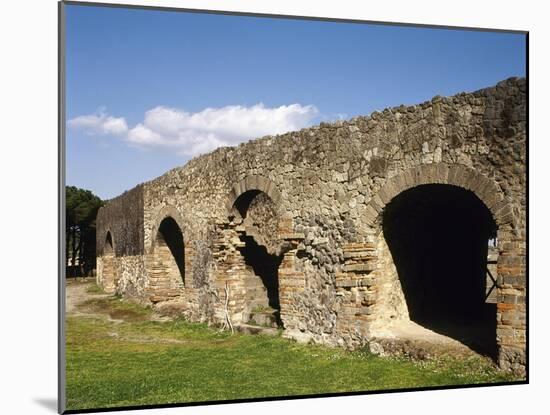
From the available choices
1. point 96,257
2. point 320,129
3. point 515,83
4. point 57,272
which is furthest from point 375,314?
point 96,257

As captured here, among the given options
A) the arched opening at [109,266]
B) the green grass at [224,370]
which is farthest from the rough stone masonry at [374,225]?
the arched opening at [109,266]

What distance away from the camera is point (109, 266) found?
1827 cm

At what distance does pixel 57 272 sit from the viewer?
5242 millimetres

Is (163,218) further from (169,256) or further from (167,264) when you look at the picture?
(167,264)

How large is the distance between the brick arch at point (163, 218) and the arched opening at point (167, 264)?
115 mm

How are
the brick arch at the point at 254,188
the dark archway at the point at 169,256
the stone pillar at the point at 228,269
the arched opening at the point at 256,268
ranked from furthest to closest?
the dark archway at the point at 169,256 < the stone pillar at the point at 228,269 < the arched opening at the point at 256,268 < the brick arch at the point at 254,188

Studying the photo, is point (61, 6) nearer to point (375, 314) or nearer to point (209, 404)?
point (209, 404)

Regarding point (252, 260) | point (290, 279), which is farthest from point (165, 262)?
point (290, 279)

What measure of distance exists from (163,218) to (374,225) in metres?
6.89

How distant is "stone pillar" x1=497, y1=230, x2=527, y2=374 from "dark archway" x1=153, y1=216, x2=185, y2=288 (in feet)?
30.0

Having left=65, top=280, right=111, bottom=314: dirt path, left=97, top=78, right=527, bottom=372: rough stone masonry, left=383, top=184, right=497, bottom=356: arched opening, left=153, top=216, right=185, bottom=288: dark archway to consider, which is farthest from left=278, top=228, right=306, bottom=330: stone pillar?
left=153, top=216, right=185, bottom=288: dark archway

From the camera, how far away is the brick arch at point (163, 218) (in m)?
12.2

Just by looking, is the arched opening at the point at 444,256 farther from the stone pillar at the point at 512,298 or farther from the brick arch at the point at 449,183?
the stone pillar at the point at 512,298

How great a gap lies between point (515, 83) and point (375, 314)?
3.15m
